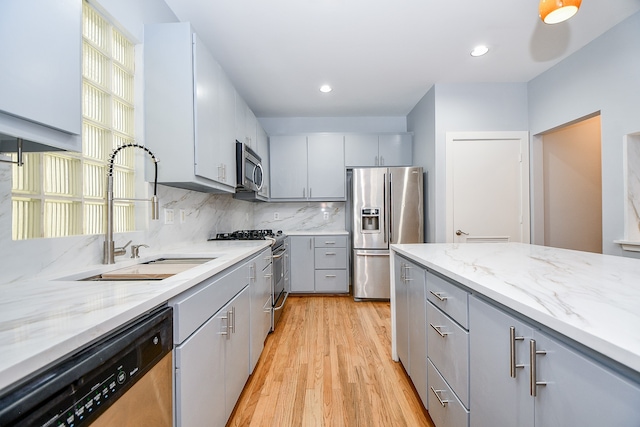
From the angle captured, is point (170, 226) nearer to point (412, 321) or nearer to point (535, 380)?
point (412, 321)

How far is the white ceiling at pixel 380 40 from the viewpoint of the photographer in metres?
1.98

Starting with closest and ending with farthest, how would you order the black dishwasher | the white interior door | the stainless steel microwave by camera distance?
the black dishwasher → the stainless steel microwave → the white interior door

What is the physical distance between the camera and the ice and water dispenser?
358cm

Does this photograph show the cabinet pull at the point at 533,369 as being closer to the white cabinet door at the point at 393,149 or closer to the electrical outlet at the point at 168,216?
the electrical outlet at the point at 168,216

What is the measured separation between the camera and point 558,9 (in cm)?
125

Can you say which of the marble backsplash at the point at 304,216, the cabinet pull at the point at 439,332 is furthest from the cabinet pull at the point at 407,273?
the marble backsplash at the point at 304,216

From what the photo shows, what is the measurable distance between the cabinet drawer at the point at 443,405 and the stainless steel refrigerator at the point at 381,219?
2.14 meters

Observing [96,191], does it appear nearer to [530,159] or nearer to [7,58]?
[7,58]

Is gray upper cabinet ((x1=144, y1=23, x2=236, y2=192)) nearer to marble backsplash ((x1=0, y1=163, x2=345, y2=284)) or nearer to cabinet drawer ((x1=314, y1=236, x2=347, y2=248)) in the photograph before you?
A: marble backsplash ((x1=0, y1=163, x2=345, y2=284))

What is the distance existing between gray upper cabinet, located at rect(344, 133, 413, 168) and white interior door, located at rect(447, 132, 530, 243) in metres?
0.84

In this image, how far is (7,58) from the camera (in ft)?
2.25

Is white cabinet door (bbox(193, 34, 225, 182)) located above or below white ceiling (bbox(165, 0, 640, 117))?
below

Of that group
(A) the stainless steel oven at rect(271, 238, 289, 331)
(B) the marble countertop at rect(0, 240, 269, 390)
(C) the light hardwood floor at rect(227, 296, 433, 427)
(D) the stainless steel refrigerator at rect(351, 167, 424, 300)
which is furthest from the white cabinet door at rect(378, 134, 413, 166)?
(B) the marble countertop at rect(0, 240, 269, 390)

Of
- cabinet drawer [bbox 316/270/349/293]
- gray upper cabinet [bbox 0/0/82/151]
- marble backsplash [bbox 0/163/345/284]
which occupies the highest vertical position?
gray upper cabinet [bbox 0/0/82/151]
